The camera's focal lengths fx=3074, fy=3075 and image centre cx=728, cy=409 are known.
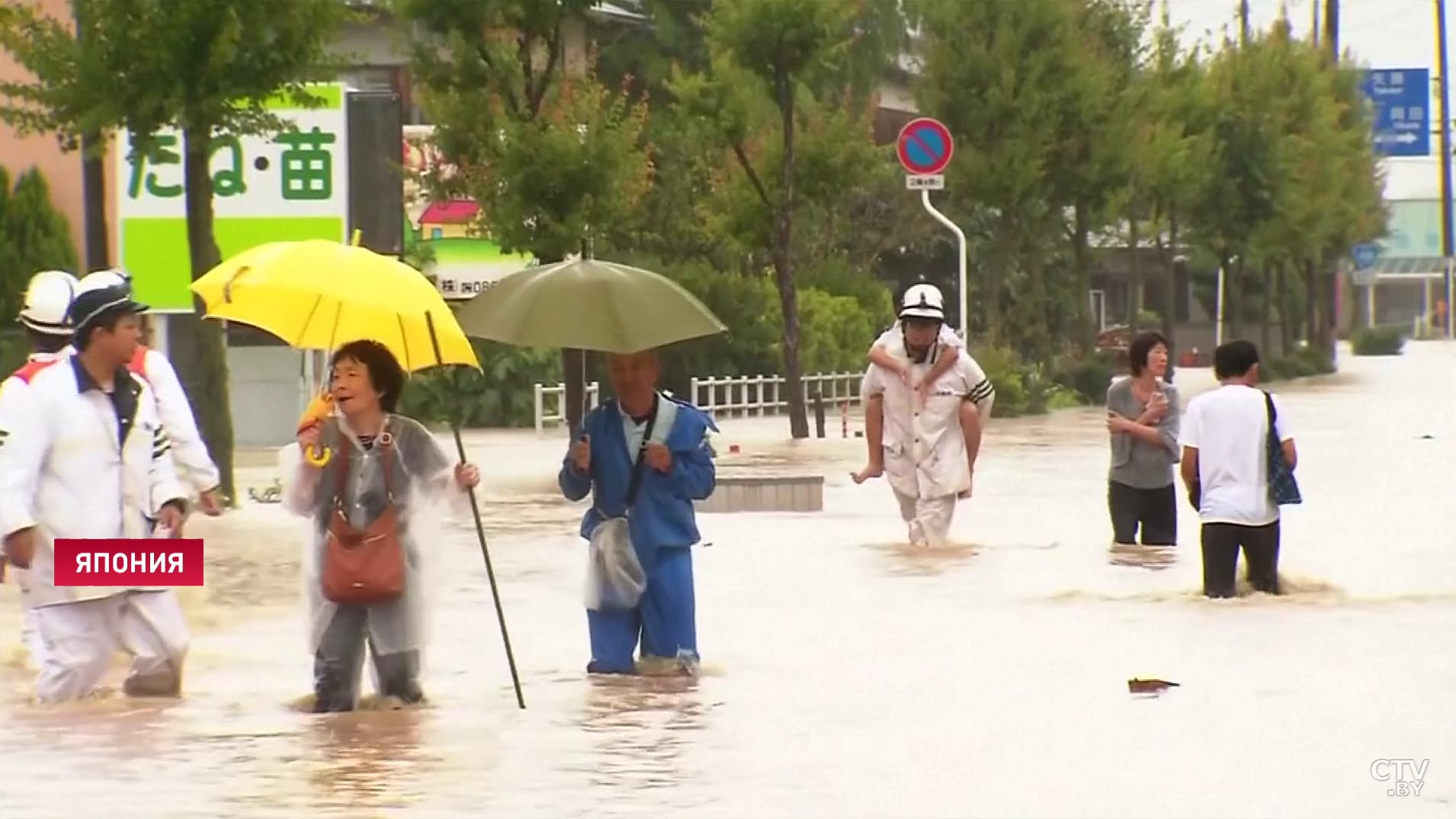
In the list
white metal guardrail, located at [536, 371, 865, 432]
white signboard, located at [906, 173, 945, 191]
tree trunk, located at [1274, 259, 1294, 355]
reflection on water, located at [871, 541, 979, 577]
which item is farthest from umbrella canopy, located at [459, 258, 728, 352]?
tree trunk, located at [1274, 259, 1294, 355]

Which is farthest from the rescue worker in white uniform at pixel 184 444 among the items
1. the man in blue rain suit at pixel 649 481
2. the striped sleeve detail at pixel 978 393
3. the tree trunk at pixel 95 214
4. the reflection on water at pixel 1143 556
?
the tree trunk at pixel 95 214

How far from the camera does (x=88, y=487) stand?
432 inches

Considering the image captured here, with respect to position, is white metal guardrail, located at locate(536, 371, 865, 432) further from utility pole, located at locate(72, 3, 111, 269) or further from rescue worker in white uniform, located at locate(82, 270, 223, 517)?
rescue worker in white uniform, located at locate(82, 270, 223, 517)

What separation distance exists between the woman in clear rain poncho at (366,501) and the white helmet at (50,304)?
72.5 inches

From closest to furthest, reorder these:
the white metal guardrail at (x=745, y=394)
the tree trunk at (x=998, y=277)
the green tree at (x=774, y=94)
A: the green tree at (x=774, y=94) < the white metal guardrail at (x=745, y=394) < the tree trunk at (x=998, y=277)

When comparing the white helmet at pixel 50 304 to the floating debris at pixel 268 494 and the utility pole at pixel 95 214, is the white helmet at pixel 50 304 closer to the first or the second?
the floating debris at pixel 268 494

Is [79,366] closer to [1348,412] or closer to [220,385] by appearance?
[220,385]

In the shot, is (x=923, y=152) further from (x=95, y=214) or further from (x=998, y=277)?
(x=998, y=277)

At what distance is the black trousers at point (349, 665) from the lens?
11.1 metres

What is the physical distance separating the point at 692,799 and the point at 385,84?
3852cm

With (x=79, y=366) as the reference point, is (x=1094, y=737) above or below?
below

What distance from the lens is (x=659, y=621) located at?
12.2 metres

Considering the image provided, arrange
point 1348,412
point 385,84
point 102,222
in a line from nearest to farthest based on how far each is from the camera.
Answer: point 102,222 < point 1348,412 < point 385,84

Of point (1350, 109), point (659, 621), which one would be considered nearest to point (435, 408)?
point (659, 621)
